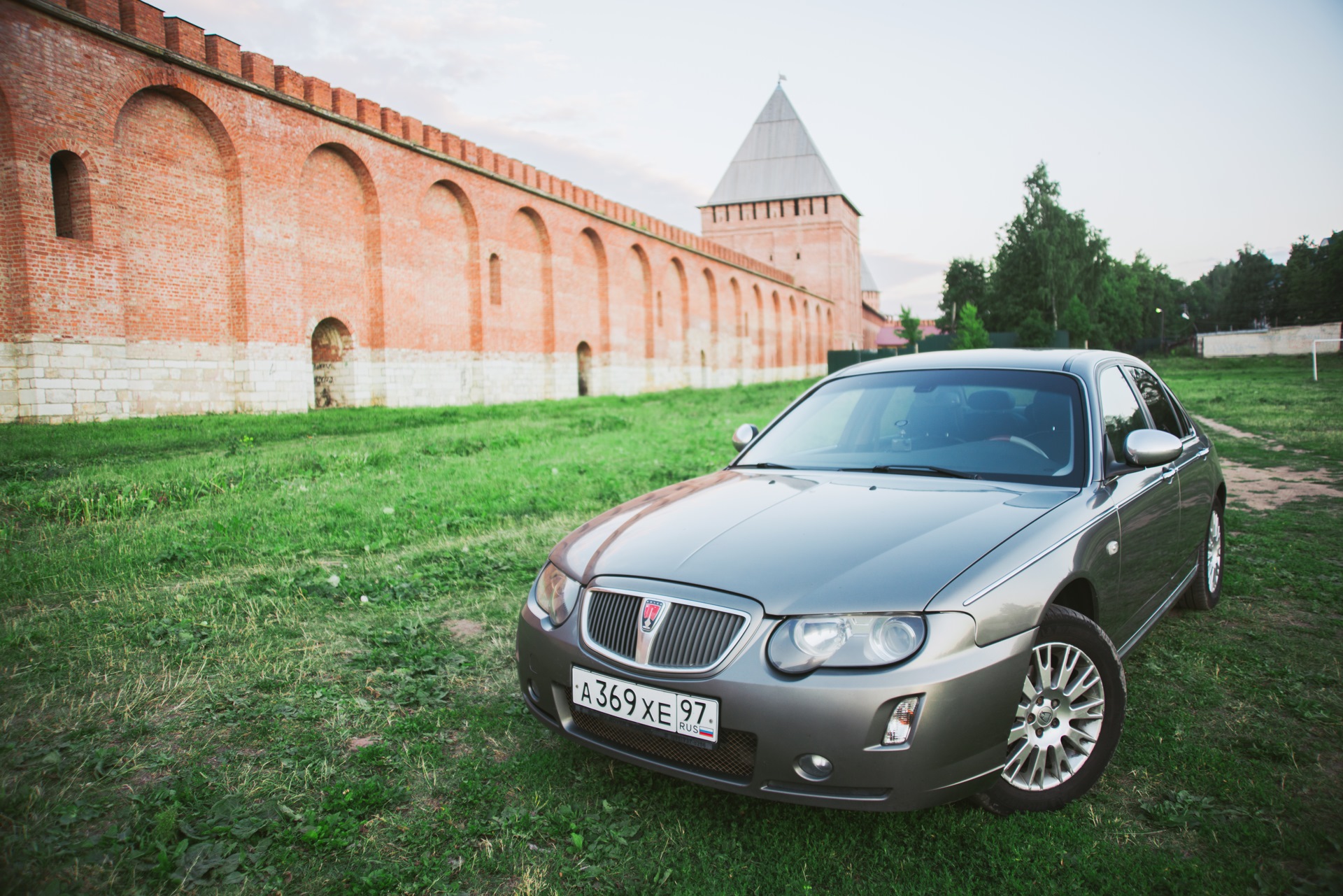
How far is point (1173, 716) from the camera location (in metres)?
3.11

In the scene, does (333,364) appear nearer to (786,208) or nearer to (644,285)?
(644,285)

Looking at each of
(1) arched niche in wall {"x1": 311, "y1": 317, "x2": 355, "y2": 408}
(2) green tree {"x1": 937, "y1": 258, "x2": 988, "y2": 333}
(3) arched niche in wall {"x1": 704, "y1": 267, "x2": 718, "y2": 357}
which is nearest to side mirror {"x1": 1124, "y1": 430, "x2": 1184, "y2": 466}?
(1) arched niche in wall {"x1": 311, "y1": 317, "x2": 355, "y2": 408}

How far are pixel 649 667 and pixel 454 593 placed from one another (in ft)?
9.90

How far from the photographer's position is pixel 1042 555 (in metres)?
2.46

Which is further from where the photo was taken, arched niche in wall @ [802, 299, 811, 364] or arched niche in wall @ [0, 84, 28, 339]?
arched niche in wall @ [802, 299, 811, 364]

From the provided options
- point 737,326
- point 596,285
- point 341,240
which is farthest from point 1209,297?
point 341,240

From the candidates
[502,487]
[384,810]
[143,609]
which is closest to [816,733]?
[384,810]

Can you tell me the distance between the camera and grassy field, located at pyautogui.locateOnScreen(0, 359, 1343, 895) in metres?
2.24

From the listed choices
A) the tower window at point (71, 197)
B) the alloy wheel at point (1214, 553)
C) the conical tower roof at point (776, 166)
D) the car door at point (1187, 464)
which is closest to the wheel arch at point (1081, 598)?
the car door at point (1187, 464)

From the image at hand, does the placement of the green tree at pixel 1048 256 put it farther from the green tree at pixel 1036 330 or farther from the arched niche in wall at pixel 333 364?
the arched niche in wall at pixel 333 364

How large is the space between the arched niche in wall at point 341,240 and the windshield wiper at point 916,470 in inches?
781

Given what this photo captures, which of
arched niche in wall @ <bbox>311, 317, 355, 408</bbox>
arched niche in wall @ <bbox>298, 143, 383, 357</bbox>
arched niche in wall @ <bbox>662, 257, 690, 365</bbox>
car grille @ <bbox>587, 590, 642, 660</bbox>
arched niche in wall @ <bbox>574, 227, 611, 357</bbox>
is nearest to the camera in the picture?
car grille @ <bbox>587, 590, 642, 660</bbox>

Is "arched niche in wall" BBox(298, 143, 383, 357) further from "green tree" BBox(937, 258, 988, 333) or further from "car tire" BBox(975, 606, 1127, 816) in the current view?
"green tree" BBox(937, 258, 988, 333)

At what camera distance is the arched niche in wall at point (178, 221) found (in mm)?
16141
